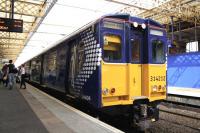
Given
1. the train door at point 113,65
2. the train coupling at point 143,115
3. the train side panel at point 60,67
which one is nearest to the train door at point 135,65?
the train door at point 113,65

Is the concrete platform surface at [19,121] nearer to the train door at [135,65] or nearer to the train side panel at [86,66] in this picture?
the train side panel at [86,66]

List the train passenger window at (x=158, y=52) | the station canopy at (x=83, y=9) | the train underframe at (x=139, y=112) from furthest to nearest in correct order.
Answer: the station canopy at (x=83, y=9) → the train passenger window at (x=158, y=52) → the train underframe at (x=139, y=112)

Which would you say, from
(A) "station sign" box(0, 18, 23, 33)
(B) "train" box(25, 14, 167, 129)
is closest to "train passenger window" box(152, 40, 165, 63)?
(B) "train" box(25, 14, 167, 129)

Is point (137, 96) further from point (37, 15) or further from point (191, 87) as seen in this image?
point (37, 15)

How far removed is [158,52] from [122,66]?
1634 mm

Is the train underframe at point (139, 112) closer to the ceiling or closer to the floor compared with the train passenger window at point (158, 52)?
closer to the floor

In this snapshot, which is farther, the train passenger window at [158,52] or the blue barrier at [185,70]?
the blue barrier at [185,70]

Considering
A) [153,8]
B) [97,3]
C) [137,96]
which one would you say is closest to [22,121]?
[137,96]

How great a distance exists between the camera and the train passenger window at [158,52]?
309 inches

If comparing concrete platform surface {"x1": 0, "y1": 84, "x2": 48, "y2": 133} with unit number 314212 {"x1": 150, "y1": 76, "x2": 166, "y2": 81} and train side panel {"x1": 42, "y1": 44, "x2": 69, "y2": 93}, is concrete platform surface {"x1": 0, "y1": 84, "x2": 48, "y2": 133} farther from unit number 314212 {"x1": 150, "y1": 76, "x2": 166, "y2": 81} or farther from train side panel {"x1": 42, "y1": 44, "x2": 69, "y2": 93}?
unit number 314212 {"x1": 150, "y1": 76, "x2": 166, "y2": 81}

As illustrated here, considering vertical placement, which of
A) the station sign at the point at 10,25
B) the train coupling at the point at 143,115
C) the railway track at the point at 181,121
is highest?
the station sign at the point at 10,25

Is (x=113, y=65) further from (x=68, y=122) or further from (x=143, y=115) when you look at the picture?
(x=68, y=122)

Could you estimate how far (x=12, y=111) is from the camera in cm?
782

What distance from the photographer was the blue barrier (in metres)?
14.8
